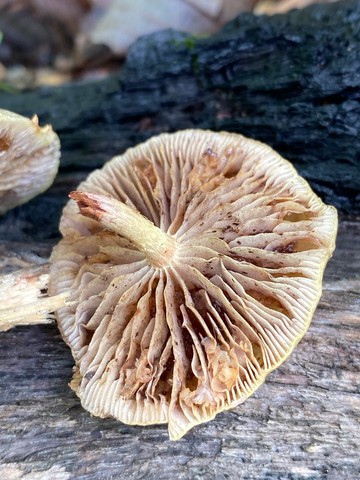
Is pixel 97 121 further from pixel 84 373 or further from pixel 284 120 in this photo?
pixel 84 373

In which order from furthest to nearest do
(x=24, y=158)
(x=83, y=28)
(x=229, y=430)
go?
(x=83, y=28) < (x=24, y=158) < (x=229, y=430)

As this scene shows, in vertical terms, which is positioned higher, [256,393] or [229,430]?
Result: [256,393]

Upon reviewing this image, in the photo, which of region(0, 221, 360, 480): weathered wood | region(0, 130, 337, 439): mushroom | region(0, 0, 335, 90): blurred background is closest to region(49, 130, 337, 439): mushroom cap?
region(0, 130, 337, 439): mushroom

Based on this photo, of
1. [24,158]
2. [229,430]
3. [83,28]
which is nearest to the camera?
[229,430]

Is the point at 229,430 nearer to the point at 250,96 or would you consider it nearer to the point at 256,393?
the point at 256,393

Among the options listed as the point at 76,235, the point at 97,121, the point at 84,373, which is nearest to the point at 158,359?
the point at 84,373

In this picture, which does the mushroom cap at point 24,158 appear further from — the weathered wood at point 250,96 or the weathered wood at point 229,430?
the weathered wood at point 229,430

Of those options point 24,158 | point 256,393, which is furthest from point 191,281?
point 24,158
